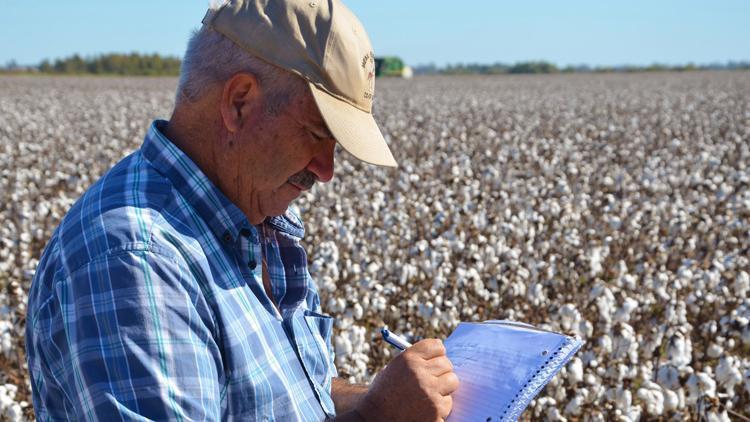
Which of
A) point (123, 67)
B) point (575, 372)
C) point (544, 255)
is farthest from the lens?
point (123, 67)

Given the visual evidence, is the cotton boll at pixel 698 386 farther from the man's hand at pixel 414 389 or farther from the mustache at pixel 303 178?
the mustache at pixel 303 178

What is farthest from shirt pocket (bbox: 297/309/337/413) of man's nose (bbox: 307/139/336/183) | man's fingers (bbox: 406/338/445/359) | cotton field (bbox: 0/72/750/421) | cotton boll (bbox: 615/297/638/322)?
cotton boll (bbox: 615/297/638/322)

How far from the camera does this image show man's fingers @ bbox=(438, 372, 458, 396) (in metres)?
1.57

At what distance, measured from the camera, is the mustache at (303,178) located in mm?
1447

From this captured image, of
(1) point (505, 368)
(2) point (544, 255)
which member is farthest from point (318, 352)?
(2) point (544, 255)

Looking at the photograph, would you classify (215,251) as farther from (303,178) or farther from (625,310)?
(625,310)

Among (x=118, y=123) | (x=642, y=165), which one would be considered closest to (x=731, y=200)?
(x=642, y=165)

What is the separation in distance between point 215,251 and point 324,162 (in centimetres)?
26

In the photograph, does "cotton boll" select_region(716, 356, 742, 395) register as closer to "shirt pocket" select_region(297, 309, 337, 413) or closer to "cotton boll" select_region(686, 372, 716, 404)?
"cotton boll" select_region(686, 372, 716, 404)

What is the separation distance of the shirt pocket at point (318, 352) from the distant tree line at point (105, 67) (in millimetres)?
64373

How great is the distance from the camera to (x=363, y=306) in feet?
13.8

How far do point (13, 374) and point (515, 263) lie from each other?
106 inches

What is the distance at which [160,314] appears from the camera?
1164 mm

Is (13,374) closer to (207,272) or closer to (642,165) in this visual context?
(207,272)
